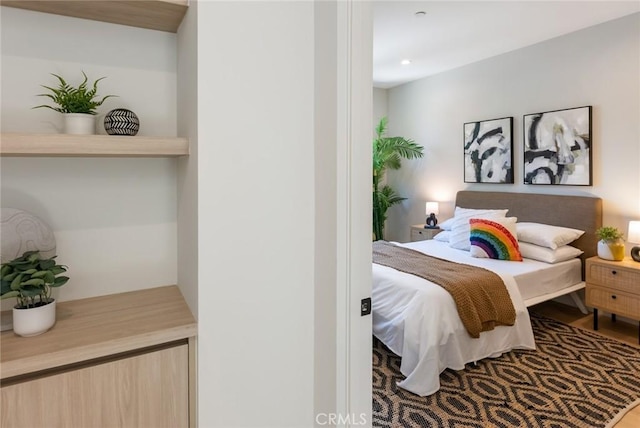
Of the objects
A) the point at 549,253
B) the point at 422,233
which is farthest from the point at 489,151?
the point at 549,253

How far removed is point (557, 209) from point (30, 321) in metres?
3.98

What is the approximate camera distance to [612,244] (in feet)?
9.81

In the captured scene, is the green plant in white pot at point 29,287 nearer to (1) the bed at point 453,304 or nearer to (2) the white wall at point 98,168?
(2) the white wall at point 98,168

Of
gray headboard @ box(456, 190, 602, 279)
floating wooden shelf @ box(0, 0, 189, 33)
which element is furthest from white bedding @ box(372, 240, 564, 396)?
floating wooden shelf @ box(0, 0, 189, 33)

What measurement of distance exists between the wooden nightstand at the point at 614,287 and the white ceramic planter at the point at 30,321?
3539mm

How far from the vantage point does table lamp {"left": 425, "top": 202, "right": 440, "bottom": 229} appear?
15.5 ft

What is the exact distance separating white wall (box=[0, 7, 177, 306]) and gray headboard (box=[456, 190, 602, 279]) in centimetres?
353

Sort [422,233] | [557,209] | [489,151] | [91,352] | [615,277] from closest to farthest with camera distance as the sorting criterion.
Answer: [91,352] < [615,277] < [557,209] < [489,151] < [422,233]

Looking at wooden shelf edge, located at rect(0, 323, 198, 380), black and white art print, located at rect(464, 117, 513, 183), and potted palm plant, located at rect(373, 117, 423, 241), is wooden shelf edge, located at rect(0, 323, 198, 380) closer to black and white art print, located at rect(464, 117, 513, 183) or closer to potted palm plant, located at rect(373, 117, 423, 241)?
black and white art print, located at rect(464, 117, 513, 183)

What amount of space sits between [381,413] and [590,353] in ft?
5.66

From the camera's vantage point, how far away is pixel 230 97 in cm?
107

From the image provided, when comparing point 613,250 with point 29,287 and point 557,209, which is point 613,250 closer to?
point 557,209

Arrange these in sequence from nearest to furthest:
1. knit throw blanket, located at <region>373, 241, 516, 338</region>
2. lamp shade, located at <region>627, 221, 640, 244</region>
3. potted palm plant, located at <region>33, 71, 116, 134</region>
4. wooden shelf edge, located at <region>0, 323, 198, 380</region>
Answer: wooden shelf edge, located at <region>0, 323, 198, 380</region>, potted palm plant, located at <region>33, 71, 116, 134</region>, knit throw blanket, located at <region>373, 241, 516, 338</region>, lamp shade, located at <region>627, 221, 640, 244</region>
